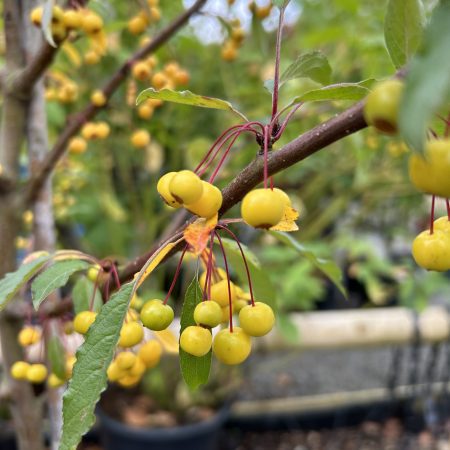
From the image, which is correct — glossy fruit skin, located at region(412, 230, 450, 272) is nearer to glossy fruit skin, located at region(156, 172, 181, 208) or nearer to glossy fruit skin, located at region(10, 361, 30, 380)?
glossy fruit skin, located at region(156, 172, 181, 208)

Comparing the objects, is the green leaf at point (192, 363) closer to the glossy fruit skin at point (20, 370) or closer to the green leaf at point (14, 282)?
the green leaf at point (14, 282)

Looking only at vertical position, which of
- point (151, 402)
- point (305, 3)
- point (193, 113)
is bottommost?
point (151, 402)

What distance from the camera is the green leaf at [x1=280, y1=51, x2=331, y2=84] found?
39 centimetres

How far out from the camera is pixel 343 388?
6.79ft

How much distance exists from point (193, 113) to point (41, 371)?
1.04m

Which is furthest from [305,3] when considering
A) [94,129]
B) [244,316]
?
[244,316]

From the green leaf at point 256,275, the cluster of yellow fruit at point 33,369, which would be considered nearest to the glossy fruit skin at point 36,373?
the cluster of yellow fruit at point 33,369

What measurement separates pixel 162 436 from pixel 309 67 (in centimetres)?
115

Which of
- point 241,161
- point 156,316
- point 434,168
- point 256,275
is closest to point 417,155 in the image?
point 434,168

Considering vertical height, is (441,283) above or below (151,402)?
above

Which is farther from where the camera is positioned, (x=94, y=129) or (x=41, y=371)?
(x=94, y=129)

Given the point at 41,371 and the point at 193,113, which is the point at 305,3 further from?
the point at 41,371

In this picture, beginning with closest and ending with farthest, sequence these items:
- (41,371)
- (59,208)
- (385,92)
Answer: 1. (385,92)
2. (41,371)
3. (59,208)

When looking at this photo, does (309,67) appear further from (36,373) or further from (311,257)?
(36,373)
